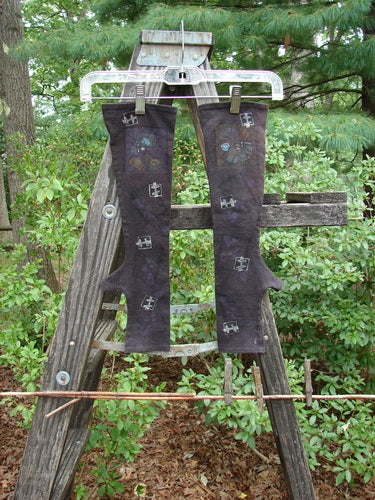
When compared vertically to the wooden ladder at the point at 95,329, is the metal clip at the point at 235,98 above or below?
above

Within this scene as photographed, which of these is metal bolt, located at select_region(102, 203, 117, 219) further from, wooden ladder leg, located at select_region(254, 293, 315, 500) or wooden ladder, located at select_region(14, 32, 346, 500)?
wooden ladder leg, located at select_region(254, 293, 315, 500)

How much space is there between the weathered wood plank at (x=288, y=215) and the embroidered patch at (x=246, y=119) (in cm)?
30

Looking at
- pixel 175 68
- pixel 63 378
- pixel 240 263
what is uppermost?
pixel 175 68

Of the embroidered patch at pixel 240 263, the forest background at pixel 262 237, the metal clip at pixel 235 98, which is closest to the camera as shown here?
the metal clip at pixel 235 98

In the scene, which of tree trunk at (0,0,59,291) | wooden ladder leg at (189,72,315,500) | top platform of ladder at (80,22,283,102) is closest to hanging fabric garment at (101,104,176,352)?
top platform of ladder at (80,22,283,102)

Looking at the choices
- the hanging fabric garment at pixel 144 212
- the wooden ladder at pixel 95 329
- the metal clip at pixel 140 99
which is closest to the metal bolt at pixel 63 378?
the wooden ladder at pixel 95 329

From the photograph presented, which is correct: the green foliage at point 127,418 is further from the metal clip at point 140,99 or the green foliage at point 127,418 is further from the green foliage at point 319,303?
the metal clip at point 140,99

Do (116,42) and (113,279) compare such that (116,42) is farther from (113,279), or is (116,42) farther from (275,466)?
(275,466)

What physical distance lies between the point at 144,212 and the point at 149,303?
32cm

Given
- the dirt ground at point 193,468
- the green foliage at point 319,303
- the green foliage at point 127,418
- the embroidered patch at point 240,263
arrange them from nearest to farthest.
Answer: the embroidered patch at point 240,263 < the green foliage at point 127,418 < the green foliage at point 319,303 < the dirt ground at point 193,468

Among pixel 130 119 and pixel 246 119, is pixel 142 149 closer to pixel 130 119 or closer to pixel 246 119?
pixel 130 119

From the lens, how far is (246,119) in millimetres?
1617

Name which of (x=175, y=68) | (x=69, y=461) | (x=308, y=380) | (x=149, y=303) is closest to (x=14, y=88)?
(x=175, y=68)

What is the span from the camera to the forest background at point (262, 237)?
2.38 m
